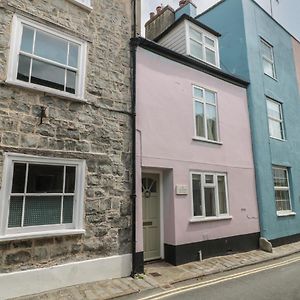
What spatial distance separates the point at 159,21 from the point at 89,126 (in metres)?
9.03

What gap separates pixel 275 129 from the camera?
41.6 feet

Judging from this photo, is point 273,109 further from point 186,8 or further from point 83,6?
point 83,6

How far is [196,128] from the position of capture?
951 cm

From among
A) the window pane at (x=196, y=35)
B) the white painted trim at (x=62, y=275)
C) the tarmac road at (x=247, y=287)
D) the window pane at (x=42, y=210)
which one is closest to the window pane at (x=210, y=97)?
the window pane at (x=196, y=35)

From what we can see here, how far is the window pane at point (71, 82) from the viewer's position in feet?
22.6

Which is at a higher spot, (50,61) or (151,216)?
(50,61)

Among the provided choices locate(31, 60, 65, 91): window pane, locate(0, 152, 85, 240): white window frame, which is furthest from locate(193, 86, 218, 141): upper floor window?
locate(31, 60, 65, 91): window pane

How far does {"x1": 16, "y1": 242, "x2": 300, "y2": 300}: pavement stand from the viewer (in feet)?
18.4

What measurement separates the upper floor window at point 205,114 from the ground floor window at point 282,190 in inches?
153

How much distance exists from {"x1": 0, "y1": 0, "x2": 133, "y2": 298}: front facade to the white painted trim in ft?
0.06

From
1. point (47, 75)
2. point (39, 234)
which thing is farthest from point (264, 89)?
point (39, 234)

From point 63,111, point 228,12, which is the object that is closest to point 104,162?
point 63,111

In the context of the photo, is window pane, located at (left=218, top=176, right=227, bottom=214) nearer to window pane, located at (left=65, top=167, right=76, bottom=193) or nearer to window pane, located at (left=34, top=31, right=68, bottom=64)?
window pane, located at (left=65, top=167, right=76, bottom=193)

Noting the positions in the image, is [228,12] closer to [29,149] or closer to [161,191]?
[161,191]
